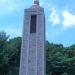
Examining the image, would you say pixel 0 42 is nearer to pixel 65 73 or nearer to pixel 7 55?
pixel 7 55

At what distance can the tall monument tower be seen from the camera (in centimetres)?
1706

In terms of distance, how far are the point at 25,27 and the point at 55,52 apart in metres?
17.4

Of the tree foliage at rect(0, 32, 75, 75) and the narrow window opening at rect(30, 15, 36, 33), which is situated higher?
the narrow window opening at rect(30, 15, 36, 33)

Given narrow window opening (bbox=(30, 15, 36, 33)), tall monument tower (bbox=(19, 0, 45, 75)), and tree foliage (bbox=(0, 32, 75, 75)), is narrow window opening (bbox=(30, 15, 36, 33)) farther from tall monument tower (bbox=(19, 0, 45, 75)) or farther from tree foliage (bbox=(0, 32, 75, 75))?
tree foliage (bbox=(0, 32, 75, 75))

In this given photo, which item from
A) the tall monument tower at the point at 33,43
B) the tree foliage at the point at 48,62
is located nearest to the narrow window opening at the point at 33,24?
the tall monument tower at the point at 33,43

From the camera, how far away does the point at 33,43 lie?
17.6 m

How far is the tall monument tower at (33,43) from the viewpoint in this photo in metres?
17.1

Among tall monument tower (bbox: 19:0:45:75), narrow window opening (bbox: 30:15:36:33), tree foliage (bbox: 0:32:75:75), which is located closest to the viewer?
tall monument tower (bbox: 19:0:45:75)

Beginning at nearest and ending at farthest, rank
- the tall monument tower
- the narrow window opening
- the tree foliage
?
1. the tall monument tower
2. the narrow window opening
3. the tree foliage

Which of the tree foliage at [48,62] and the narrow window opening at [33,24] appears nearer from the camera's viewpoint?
the narrow window opening at [33,24]

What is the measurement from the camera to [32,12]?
18.7 meters

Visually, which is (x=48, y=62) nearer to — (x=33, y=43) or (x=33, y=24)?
(x=33, y=24)

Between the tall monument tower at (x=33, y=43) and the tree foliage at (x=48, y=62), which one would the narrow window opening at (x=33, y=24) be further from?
the tree foliage at (x=48, y=62)

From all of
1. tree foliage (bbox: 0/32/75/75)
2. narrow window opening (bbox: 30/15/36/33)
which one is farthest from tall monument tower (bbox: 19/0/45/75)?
tree foliage (bbox: 0/32/75/75)
